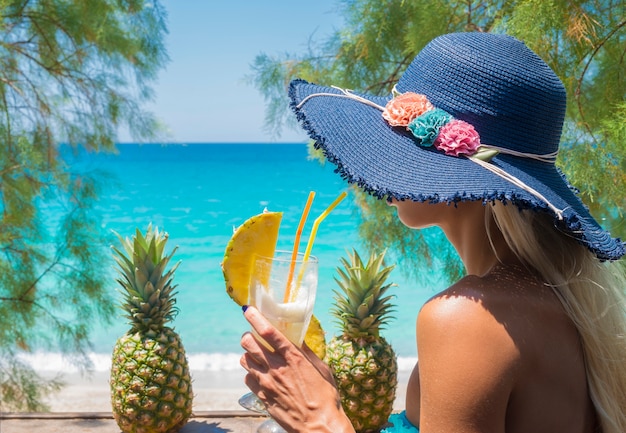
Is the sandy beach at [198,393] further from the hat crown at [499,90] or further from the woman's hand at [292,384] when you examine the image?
the hat crown at [499,90]

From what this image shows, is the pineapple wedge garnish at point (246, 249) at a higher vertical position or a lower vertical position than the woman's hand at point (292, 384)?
Answer: higher

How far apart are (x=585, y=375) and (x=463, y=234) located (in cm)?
27

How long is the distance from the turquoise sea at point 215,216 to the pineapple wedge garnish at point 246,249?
19.0 inches

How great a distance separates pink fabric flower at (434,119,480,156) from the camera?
0.99 m

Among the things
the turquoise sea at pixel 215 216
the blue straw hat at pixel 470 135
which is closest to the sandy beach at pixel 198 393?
the turquoise sea at pixel 215 216

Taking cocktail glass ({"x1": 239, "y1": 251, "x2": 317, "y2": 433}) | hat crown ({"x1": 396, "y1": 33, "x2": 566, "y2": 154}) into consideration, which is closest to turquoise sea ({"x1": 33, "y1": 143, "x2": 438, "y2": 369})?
cocktail glass ({"x1": 239, "y1": 251, "x2": 317, "y2": 433})

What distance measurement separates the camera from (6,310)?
3.71m

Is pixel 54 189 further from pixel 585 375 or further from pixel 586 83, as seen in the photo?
pixel 585 375

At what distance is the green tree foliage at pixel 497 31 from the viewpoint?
8.09 feet

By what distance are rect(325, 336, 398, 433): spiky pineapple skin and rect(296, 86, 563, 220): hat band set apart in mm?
710

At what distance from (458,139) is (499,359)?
1.09ft

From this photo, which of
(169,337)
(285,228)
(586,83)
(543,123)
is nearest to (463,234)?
(543,123)

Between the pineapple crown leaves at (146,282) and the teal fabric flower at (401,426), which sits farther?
the pineapple crown leaves at (146,282)

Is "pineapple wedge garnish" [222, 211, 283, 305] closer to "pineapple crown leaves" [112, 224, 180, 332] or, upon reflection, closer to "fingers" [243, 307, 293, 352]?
"fingers" [243, 307, 293, 352]
